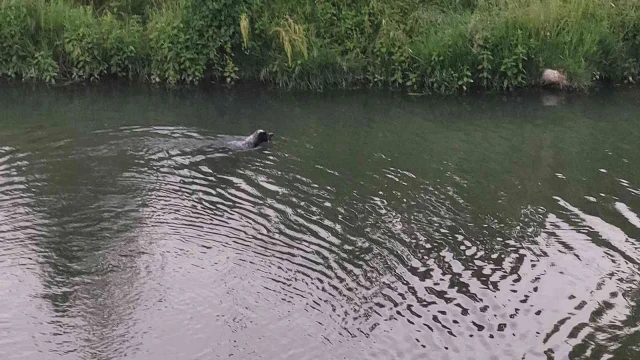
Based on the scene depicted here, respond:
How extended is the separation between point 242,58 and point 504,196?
29.2 ft

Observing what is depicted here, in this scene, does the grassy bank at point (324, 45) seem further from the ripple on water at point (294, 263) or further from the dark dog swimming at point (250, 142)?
the ripple on water at point (294, 263)

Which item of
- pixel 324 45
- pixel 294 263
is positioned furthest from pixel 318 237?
pixel 324 45

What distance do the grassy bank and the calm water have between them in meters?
2.47

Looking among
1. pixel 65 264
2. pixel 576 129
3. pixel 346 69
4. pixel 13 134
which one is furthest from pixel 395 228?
pixel 346 69

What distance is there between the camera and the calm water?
7.26m

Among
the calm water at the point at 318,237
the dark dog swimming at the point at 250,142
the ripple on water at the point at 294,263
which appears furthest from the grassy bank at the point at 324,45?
the ripple on water at the point at 294,263

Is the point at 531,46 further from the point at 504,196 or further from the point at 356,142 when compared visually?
the point at 504,196

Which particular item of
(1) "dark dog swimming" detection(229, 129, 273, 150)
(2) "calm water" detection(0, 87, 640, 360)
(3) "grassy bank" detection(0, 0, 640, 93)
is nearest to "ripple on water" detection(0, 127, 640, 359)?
(2) "calm water" detection(0, 87, 640, 360)

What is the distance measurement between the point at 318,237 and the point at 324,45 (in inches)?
375

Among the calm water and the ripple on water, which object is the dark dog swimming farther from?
the ripple on water

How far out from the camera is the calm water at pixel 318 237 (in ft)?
23.8

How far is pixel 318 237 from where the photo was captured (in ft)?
30.9

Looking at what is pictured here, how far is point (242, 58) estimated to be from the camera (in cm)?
1812

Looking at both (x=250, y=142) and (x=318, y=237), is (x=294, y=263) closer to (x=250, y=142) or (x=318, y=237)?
(x=318, y=237)
